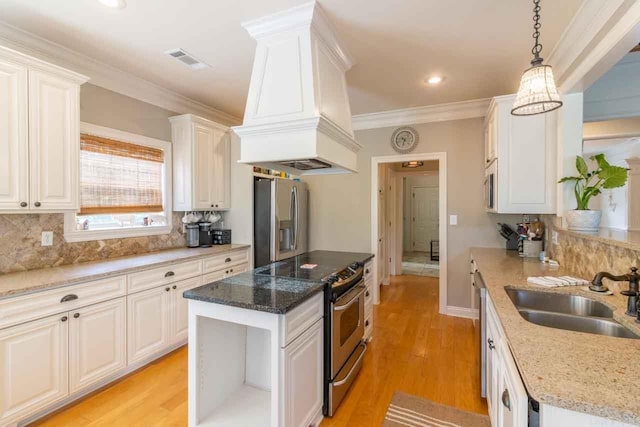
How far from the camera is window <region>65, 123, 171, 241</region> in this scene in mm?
2760

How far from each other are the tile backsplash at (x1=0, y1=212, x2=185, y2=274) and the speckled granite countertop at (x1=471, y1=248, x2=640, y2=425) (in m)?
3.25

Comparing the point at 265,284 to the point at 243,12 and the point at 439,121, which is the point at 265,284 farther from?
the point at 439,121

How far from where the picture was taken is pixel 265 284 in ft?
6.48

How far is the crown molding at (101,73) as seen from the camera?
2279mm

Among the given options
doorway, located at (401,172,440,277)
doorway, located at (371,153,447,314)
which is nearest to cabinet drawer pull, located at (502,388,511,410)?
doorway, located at (371,153,447,314)

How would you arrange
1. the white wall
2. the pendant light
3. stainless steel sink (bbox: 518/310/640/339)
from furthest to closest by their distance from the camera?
1. the white wall
2. the pendant light
3. stainless steel sink (bbox: 518/310/640/339)

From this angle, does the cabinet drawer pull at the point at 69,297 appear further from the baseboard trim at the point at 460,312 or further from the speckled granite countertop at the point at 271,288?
the baseboard trim at the point at 460,312

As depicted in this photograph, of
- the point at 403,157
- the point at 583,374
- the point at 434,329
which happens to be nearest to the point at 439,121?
the point at 403,157

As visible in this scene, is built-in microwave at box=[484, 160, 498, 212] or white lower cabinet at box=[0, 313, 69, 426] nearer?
white lower cabinet at box=[0, 313, 69, 426]

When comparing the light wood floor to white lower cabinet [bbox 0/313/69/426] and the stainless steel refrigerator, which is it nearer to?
white lower cabinet [bbox 0/313/69/426]

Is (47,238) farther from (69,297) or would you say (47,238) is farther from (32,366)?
(32,366)

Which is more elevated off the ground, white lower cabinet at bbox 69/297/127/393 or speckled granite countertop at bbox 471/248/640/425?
speckled granite countertop at bbox 471/248/640/425

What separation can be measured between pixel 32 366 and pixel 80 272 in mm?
641

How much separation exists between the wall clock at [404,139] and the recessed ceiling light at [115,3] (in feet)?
10.4
